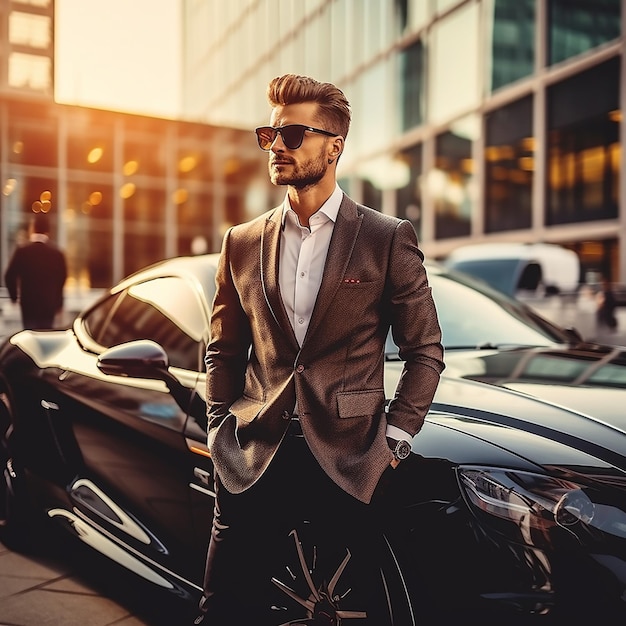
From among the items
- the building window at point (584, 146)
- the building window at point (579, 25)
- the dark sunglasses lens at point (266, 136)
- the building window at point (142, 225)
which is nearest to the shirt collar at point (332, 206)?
the dark sunglasses lens at point (266, 136)

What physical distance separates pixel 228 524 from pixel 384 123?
29.9 meters

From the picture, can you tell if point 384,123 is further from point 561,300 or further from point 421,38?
point 561,300

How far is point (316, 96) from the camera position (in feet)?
6.75

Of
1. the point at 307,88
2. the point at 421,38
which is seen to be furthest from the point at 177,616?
the point at 421,38

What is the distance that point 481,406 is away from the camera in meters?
2.41

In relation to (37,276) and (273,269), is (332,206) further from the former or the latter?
(37,276)

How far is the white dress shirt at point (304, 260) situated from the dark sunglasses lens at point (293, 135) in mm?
168

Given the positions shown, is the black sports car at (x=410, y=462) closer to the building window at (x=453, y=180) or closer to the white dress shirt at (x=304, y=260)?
the white dress shirt at (x=304, y=260)

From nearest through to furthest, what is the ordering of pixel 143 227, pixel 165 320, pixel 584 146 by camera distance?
pixel 165 320
pixel 584 146
pixel 143 227

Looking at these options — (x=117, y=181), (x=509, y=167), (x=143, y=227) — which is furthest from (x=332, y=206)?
(x=143, y=227)

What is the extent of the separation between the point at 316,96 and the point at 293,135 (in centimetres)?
11

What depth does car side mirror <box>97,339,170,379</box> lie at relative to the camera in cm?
294

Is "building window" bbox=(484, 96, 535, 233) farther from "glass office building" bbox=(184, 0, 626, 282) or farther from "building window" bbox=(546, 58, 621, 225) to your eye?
"building window" bbox=(546, 58, 621, 225)

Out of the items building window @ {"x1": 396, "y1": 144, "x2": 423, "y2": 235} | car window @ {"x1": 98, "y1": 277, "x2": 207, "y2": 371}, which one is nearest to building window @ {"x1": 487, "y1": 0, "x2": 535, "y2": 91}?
building window @ {"x1": 396, "y1": 144, "x2": 423, "y2": 235}
